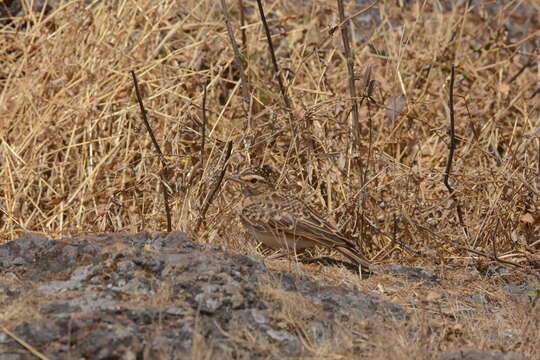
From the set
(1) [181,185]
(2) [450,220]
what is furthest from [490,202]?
(1) [181,185]

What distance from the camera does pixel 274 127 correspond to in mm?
7410

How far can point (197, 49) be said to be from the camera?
8.92 metres

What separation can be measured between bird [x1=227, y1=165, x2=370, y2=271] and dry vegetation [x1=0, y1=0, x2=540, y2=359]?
184mm

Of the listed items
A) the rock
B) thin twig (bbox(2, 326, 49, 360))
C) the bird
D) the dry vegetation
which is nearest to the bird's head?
the bird

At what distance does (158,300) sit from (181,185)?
276 cm

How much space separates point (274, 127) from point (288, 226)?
161 centimetres

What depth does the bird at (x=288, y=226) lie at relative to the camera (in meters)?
5.89

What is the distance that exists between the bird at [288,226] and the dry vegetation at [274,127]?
0.18 metres

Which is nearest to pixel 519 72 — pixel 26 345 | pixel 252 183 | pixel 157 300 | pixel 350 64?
pixel 350 64

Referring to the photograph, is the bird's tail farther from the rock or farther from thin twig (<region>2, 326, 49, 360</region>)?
thin twig (<region>2, 326, 49, 360</region>)

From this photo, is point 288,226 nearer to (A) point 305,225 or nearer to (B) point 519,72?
(A) point 305,225

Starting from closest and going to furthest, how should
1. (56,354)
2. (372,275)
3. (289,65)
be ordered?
(56,354) < (372,275) < (289,65)

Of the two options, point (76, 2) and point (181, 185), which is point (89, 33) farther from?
point (181, 185)

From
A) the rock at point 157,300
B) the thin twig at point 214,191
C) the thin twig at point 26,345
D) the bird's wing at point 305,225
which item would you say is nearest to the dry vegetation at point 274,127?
the thin twig at point 214,191
